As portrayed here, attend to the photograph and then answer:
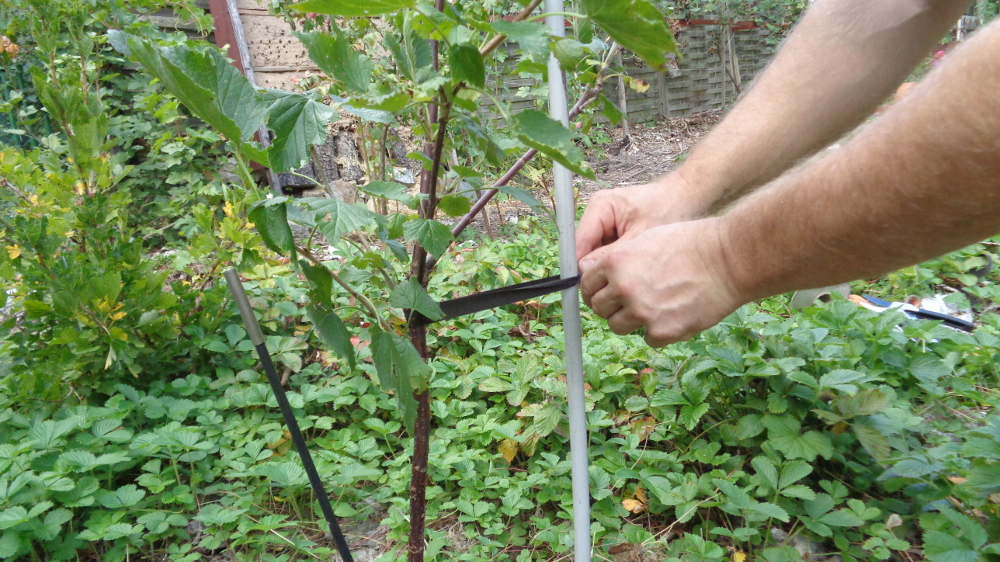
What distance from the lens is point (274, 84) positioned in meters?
5.29

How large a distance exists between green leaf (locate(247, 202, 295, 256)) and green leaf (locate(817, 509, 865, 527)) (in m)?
1.37

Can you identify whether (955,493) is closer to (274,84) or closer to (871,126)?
(871,126)

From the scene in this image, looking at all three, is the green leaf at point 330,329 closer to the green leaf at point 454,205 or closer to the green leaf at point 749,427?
the green leaf at point 454,205

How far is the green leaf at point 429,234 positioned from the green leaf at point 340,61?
0.20 metres

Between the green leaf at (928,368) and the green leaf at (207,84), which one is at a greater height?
the green leaf at (207,84)

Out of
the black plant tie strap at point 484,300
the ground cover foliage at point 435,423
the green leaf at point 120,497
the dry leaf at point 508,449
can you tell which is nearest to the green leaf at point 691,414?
the ground cover foliage at point 435,423

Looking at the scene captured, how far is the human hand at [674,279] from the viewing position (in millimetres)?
1087

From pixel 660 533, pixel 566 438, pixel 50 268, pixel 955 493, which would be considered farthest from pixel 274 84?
pixel 955 493

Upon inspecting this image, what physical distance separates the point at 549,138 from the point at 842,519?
1269mm

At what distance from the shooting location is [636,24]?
0.64 meters

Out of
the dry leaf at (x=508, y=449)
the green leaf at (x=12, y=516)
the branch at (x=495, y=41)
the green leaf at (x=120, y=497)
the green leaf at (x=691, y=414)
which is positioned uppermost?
the branch at (x=495, y=41)

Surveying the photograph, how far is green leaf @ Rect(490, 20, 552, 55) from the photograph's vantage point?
622mm

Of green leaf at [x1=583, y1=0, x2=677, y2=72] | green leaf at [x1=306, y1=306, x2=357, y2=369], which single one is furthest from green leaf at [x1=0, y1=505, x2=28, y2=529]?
green leaf at [x1=583, y1=0, x2=677, y2=72]

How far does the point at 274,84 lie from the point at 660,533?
514cm
